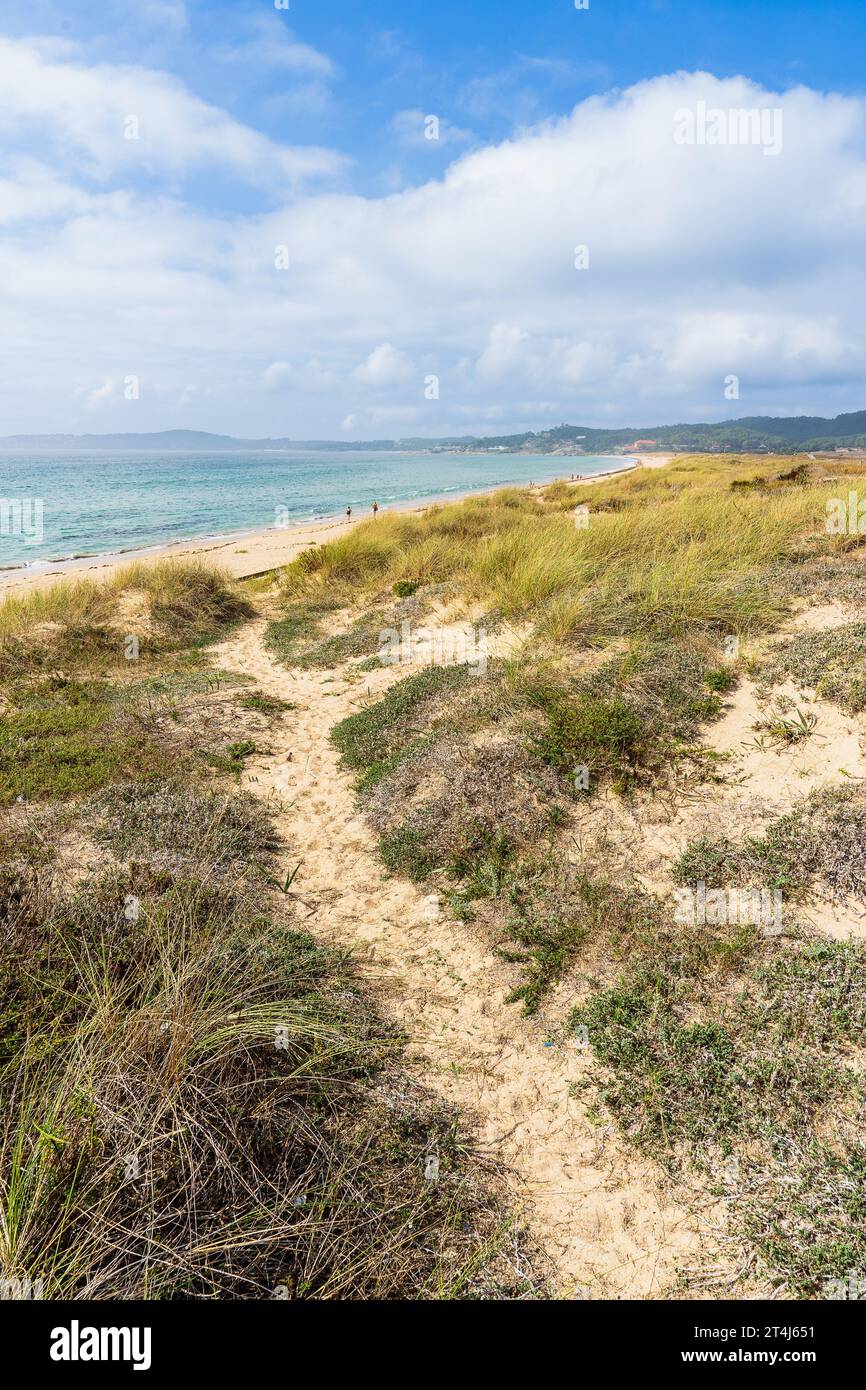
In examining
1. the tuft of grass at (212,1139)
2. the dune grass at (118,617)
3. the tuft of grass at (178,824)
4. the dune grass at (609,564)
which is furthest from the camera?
the dune grass at (118,617)

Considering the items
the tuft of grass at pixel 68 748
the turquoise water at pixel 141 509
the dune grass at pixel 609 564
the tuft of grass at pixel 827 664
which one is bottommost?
the tuft of grass at pixel 68 748

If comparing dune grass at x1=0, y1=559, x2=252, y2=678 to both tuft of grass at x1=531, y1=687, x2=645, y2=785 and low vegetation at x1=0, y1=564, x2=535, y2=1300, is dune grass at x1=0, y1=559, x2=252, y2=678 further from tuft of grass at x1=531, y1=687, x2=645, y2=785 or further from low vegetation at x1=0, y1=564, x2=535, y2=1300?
tuft of grass at x1=531, y1=687, x2=645, y2=785

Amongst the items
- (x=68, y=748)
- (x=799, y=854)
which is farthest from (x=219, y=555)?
(x=799, y=854)

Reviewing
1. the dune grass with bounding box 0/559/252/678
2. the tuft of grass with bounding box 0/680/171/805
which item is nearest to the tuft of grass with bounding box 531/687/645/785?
the tuft of grass with bounding box 0/680/171/805

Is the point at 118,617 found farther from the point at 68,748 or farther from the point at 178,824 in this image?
the point at 178,824

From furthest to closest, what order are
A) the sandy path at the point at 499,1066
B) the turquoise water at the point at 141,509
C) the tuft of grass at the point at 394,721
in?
the turquoise water at the point at 141,509, the tuft of grass at the point at 394,721, the sandy path at the point at 499,1066

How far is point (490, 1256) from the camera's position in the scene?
2.66 m

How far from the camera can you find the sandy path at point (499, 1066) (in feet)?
8.98

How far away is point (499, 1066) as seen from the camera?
12.1 ft

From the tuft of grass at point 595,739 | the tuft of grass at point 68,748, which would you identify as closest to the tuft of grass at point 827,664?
the tuft of grass at point 595,739

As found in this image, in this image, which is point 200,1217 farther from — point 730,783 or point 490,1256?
point 730,783

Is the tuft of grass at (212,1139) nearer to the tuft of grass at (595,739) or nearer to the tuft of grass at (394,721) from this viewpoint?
the tuft of grass at (595,739)
